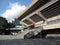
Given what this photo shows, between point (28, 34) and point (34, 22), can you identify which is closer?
point (28, 34)

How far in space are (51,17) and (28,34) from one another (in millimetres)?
5715

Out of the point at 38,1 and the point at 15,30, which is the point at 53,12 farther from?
the point at 15,30

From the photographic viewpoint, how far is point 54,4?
3083 centimetres

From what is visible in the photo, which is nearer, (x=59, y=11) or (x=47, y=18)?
(x=59, y=11)

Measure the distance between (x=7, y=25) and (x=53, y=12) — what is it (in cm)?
4893

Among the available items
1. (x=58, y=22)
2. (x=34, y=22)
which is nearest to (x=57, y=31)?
(x=58, y=22)

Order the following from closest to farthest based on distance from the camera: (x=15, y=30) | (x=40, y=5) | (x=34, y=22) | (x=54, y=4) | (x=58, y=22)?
1. (x=54, y=4)
2. (x=58, y=22)
3. (x=40, y=5)
4. (x=34, y=22)
5. (x=15, y=30)

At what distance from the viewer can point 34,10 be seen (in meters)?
41.2

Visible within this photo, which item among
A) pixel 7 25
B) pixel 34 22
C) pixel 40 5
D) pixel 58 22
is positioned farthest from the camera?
pixel 7 25

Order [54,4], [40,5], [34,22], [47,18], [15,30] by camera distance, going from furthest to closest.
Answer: [15,30], [34,22], [47,18], [40,5], [54,4]

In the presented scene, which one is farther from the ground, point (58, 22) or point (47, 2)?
point (47, 2)

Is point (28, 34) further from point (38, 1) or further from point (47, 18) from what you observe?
point (38, 1)

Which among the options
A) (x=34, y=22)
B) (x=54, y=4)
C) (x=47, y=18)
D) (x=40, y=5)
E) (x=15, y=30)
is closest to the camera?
(x=54, y=4)

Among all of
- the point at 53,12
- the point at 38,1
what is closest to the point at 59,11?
the point at 53,12
